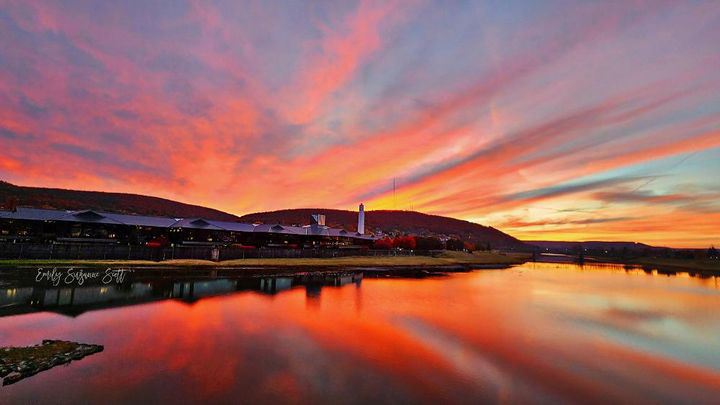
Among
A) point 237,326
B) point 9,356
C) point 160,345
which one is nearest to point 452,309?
point 237,326

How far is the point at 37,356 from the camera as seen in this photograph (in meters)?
13.7

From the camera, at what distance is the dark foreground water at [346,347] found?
12.4 meters

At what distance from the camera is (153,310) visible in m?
24.2

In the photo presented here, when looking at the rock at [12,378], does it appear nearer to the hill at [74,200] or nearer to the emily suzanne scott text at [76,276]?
the emily suzanne scott text at [76,276]

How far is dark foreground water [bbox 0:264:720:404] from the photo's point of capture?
40.7ft

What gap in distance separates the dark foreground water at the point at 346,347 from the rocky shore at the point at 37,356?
54 cm

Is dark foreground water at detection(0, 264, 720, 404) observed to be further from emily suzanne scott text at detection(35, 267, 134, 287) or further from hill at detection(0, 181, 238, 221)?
hill at detection(0, 181, 238, 221)

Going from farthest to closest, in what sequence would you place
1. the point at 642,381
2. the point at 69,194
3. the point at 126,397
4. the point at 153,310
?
the point at 69,194
the point at 153,310
the point at 642,381
the point at 126,397

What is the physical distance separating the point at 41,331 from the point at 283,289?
20.8 metres

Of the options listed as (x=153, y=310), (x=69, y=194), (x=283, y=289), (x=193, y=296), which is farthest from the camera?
(x=69, y=194)

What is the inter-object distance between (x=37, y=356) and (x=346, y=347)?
1336 cm

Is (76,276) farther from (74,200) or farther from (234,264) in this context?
(74,200)

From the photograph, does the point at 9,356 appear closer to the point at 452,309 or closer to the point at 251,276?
the point at 452,309

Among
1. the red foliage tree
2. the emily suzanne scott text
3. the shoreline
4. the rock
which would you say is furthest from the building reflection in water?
the red foliage tree
